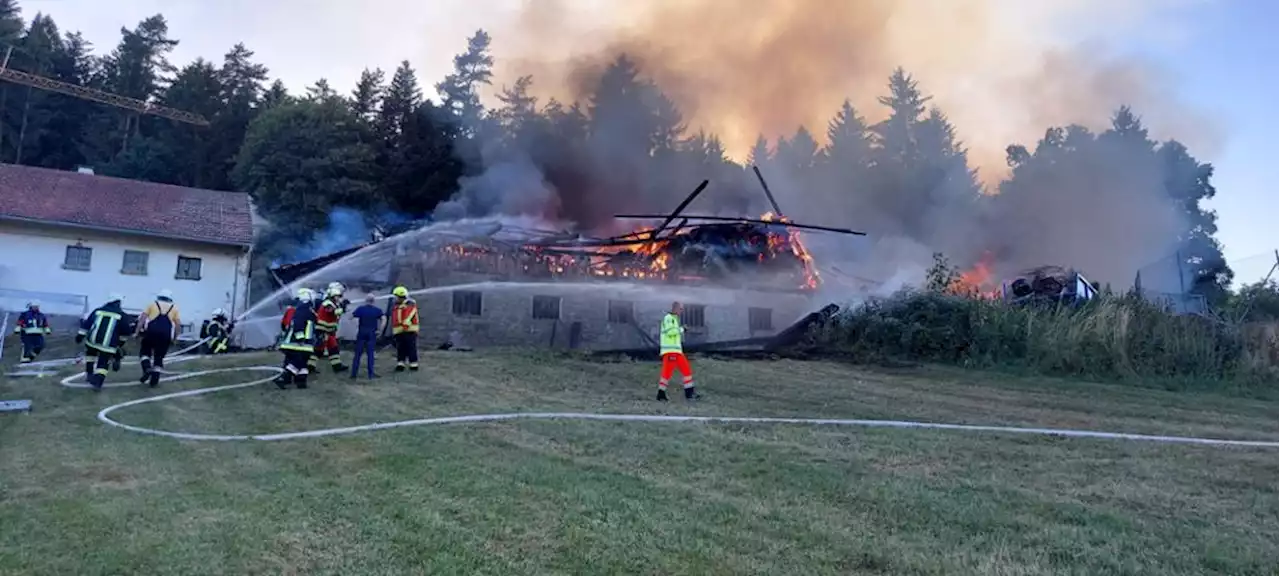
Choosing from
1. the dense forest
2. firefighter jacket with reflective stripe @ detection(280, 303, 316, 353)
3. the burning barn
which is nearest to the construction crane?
the dense forest

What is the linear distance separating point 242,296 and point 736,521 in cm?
2791

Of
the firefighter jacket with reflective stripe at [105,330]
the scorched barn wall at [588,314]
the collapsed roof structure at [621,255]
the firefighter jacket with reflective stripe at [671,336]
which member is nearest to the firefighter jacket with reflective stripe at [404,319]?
the firefighter jacket with reflective stripe at [105,330]

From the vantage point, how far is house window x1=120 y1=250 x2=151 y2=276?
27906mm

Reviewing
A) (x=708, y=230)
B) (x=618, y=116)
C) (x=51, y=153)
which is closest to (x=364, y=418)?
(x=708, y=230)

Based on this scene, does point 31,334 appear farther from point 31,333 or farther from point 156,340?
point 156,340

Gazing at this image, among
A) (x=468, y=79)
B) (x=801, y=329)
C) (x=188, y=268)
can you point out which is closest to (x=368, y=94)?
(x=468, y=79)

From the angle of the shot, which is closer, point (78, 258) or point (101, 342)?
point (101, 342)

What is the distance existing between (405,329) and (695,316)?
34.6 ft

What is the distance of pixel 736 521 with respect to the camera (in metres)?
5.25

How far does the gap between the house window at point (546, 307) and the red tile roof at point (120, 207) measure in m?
12.6

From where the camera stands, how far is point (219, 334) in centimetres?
2038

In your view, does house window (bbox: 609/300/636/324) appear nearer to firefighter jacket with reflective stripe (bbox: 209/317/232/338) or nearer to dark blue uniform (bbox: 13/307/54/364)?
firefighter jacket with reflective stripe (bbox: 209/317/232/338)

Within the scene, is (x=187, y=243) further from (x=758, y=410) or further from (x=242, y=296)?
(x=758, y=410)

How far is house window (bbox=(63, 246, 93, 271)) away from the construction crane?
23.1 metres
